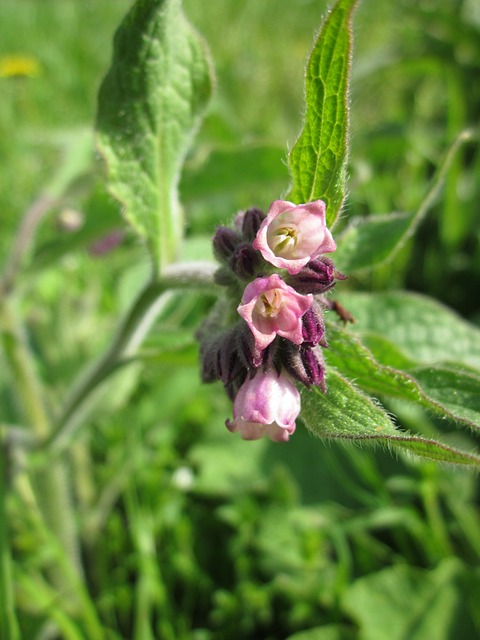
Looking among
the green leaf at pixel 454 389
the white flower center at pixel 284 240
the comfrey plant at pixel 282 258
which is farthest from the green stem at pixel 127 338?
the green leaf at pixel 454 389

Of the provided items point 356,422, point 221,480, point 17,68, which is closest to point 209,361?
point 356,422

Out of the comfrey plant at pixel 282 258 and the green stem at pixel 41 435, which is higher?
the comfrey plant at pixel 282 258

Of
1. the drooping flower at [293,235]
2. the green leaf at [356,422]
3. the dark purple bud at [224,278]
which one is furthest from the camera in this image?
the dark purple bud at [224,278]

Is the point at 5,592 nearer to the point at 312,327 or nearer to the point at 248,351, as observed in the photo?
the point at 248,351

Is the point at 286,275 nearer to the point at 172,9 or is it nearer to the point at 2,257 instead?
the point at 172,9

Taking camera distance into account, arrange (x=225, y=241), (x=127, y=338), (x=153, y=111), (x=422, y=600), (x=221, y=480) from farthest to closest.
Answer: (x=221, y=480)
(x=422, y=600)
(x=127, y=338)
(x=153, y=111)
(x=225, y=241)

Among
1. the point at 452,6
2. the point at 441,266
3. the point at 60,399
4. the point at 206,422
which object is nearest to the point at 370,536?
the point at 206,422

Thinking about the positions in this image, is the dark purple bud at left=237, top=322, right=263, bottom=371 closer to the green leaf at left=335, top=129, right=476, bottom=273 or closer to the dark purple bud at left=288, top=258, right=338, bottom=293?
the dark purple bud at left=288, top=258, right=338, bottom=293

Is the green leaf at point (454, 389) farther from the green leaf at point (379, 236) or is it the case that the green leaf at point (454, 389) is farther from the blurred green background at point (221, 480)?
the blurred green background at point (221, 480)
